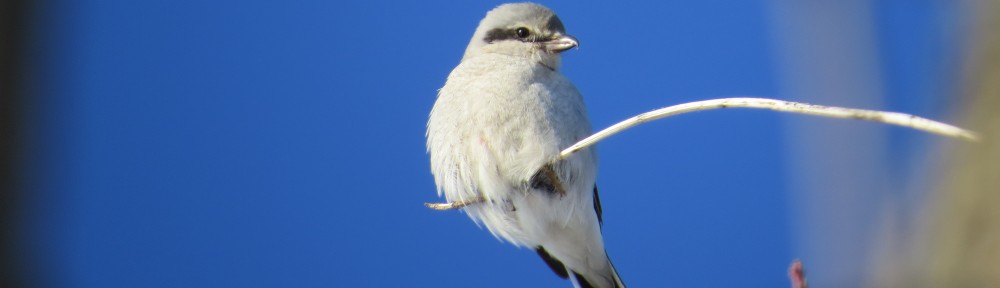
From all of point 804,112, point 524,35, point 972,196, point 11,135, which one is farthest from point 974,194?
point 524,35

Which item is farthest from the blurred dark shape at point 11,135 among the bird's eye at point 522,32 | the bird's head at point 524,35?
the bird's eye at point 522,32

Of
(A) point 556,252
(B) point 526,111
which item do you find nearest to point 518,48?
(B) point 526,111

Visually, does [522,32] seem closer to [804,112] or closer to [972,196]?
[804,112]

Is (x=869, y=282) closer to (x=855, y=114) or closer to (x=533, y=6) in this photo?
(x=855, y=114)

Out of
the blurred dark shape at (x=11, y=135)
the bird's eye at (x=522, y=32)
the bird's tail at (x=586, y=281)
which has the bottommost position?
the bird's tail at (x=586, y=281)

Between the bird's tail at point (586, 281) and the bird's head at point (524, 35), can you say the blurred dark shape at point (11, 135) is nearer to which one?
the bird's head at point (524, 35)

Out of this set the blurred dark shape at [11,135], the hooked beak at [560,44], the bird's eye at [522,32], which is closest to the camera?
the blurred dark shape at [11,135]

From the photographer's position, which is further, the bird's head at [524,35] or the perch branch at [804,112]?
the bird's head at [524,35]
